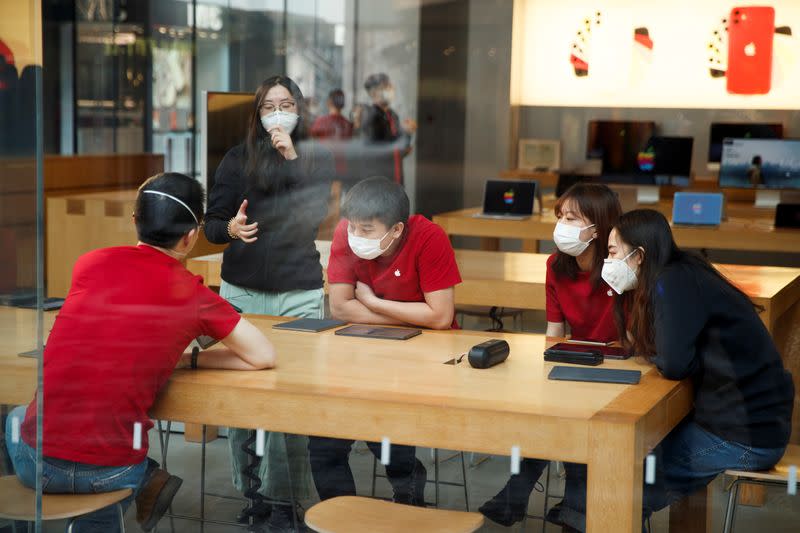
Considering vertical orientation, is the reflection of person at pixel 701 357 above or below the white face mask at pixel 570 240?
below

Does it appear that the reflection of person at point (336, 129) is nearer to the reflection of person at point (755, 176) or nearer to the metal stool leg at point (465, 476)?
the reflection of person at point (755, 176)

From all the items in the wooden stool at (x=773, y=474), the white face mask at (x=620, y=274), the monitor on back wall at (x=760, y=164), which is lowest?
the wooden stool at (x=773, y=474)

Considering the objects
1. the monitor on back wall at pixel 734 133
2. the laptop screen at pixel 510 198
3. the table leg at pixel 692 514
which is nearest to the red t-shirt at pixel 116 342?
the table leg at pixel 692 514

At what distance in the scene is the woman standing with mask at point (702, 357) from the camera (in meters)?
2.45

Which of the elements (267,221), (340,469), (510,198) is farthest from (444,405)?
(510,198)

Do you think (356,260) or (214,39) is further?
(214,39)

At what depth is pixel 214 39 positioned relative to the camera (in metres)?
5.96

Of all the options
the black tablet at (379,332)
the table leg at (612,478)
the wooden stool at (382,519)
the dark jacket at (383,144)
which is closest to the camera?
the table leg at (612,478)

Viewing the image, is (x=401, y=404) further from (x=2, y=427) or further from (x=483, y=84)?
(x=483, y=84)

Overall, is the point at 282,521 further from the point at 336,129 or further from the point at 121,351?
the point at 336,129

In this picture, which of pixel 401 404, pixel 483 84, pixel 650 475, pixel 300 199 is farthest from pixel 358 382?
pixel 483 84

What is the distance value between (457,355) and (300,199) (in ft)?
4.01

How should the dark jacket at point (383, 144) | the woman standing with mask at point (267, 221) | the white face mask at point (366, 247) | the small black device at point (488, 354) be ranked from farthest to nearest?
the dark jacket at point (383, 144)
the woman standing with mask at point (267, 221)
the white face mask at point (366, 247)
the small black device at point (488, 354)

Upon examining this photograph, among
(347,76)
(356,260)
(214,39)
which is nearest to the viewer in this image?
(356,260)
